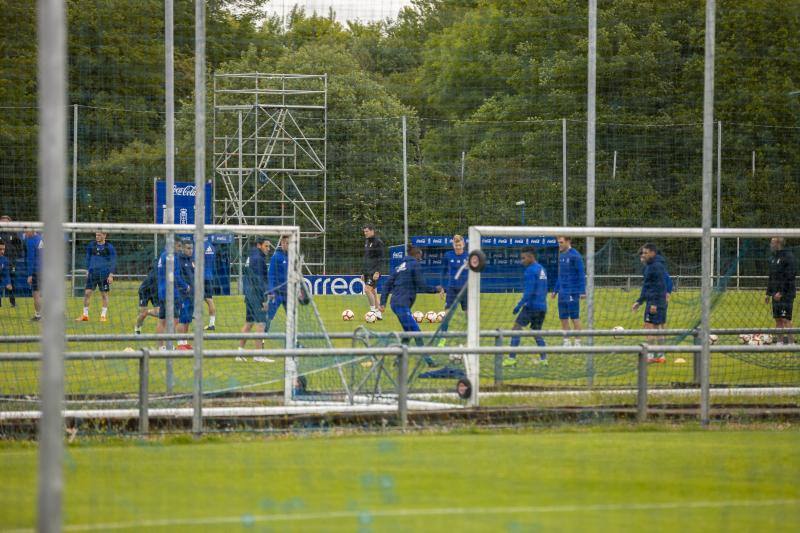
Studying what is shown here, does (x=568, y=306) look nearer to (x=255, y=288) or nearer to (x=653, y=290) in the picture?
(x=653, y=290)

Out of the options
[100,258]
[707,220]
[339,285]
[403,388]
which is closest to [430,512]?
[403,388]

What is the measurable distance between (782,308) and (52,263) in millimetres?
15730

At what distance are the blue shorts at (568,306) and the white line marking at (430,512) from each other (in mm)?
9018

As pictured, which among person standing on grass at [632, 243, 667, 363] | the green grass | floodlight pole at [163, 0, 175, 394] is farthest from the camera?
person standing on grass at [632, 243, 667, 363]

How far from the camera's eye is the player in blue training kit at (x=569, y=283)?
17188 millimetres

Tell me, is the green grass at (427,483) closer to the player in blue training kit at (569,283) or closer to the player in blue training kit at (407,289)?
the player in blue training kit at (569,283)

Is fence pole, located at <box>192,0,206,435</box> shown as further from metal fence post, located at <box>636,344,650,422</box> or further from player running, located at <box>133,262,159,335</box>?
player running, located at <box>133,262,159,335</box>

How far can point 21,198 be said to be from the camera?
107 ft

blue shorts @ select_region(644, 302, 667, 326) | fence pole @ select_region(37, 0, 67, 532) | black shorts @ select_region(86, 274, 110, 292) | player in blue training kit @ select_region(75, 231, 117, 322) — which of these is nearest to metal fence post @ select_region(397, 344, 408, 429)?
blue shorts @ select_region(644, 302, 667, 326)

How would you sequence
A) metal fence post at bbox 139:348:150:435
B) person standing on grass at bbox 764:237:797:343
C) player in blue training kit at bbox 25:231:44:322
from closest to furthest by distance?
metal fence post at bbox 139:348:150:435 < person standing on grass at bbox 764:237:797:343 < player in blue training kit at bbox 25:231:44:322

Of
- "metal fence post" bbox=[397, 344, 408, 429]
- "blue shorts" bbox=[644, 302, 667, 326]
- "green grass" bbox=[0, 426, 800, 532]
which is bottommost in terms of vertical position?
"green grass" bbox=[0, 426, 800, 532]

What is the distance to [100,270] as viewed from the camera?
73.2 feet

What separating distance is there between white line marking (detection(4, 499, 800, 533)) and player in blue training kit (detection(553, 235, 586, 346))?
8957 mm

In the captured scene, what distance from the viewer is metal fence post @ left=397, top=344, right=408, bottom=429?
12.0 metres
